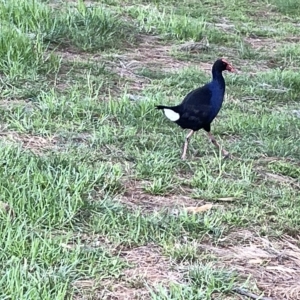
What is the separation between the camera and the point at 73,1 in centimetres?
748

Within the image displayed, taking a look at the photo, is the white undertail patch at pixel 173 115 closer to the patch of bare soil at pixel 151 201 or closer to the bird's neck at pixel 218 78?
the bird's neck at pixel 218 78

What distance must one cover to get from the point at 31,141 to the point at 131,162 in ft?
1.98

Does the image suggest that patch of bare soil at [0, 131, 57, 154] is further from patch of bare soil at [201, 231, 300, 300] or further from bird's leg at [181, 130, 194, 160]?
patch of bare soil at [201, 231, 300, 300]

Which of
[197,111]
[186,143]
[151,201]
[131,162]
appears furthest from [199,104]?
[151,201]

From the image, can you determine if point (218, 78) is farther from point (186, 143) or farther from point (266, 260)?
point (266, 260)

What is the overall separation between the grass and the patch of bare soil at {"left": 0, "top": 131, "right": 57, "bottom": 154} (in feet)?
0.04

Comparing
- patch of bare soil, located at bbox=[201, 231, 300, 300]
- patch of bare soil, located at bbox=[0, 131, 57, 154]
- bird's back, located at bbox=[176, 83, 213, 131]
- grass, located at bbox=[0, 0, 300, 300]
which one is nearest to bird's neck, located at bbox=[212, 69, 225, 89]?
bird's back, located at bbox=[176, 83, 213, 131]

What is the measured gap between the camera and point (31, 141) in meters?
4.05

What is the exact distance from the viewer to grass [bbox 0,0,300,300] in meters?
2.74

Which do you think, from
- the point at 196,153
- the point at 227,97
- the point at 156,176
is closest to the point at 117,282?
the point at 156,176

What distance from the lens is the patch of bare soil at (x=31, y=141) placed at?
394 cm

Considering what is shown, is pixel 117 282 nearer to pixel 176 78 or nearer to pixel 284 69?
pixel 176 78

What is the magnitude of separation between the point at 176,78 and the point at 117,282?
3.17 m

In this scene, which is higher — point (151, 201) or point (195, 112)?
point (195, 112)
